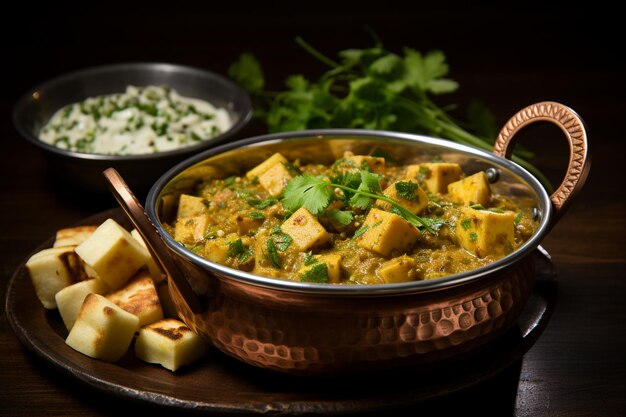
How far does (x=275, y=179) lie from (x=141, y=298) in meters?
0.69

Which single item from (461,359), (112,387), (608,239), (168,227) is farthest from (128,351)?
(608,239)

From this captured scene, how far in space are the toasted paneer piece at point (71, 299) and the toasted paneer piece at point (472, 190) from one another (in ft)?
4.58

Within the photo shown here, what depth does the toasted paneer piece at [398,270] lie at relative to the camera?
286cm

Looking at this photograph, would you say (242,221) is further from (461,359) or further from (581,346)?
(581,346)

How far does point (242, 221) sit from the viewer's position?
3.21 m

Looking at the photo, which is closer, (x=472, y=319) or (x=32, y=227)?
(x=472, y=319)

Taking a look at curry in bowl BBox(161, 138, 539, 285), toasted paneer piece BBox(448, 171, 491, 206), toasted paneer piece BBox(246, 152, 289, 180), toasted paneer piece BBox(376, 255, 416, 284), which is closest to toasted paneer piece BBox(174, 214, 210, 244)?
curry in bowl BBox(161, 138, 539, 285)

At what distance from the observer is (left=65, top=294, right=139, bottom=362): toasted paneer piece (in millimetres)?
3031

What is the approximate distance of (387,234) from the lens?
293 cm

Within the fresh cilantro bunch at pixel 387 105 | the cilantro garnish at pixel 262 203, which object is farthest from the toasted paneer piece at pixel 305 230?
the fresh cilantro bunch at pixel 387 105

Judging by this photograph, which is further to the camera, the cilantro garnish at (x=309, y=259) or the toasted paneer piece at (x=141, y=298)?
the toasted paneer piece at (x=141, y=298)

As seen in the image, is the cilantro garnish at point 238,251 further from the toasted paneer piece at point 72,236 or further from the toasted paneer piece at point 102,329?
A: the toasted paneer piece at point 72,236

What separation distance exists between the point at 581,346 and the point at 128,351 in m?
1.64

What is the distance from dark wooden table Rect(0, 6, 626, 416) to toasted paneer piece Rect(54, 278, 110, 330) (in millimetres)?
181
